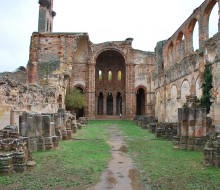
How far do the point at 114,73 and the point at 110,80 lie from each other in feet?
3.87

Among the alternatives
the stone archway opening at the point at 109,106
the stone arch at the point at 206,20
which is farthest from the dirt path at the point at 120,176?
the stone archway opening at the point at 109,106

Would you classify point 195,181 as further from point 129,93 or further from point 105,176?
point 129,93

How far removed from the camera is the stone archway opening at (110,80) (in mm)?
38594

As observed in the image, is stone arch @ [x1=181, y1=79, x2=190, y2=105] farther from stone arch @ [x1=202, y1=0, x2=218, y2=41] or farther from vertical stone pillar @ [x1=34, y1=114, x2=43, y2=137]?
vertical stone pillar @ [x1=34, y1=114, x2=43, y2=137]

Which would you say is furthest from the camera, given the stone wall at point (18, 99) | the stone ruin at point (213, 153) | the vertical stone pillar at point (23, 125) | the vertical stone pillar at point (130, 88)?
the vertical stone pillar at point (130, 88)

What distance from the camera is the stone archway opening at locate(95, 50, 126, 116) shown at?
3859 cm

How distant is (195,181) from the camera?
5.88 metres

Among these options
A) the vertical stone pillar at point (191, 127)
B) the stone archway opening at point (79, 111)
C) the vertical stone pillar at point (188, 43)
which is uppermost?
the vertical stone pillar at point (188, 43)

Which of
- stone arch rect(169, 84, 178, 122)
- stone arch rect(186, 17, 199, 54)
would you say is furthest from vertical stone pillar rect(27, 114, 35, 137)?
stone arch rect(169, 84, 178, 122)

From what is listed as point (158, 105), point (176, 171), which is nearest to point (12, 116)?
point (176, 171)

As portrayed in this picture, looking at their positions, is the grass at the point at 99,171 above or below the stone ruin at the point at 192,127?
below

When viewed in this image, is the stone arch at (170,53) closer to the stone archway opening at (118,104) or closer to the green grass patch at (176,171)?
the stone archway opening at (118,104)

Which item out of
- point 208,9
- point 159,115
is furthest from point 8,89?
point 159,115

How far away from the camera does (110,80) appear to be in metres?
39.4
